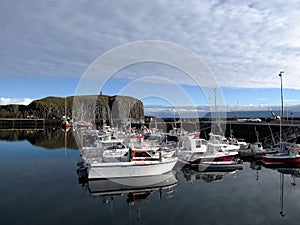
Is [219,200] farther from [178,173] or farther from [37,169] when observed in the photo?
[37,169]

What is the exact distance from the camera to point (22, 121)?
87.9 metres

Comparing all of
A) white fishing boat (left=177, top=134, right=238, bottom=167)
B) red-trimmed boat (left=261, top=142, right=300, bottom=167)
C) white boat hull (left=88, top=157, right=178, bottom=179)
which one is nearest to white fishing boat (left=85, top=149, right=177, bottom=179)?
white boat hull (left=88, top=157, right=178, bottom=179)

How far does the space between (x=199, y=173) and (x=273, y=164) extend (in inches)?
255

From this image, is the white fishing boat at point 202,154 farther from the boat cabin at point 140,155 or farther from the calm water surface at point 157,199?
the boat cabin at point 140,155

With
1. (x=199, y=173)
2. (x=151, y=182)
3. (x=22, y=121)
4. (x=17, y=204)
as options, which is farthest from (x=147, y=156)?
(x=22, y=121)

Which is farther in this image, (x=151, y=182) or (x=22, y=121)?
(x=22, y=121)

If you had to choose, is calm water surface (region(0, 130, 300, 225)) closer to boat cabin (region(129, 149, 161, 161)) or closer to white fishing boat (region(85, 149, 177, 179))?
white fishing boat (region(85, 149, 177, 179))

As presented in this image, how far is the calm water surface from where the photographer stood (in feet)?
34.4

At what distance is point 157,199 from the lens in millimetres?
12875

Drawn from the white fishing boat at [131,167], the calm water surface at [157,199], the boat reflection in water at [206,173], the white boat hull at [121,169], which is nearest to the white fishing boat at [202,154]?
the boat reflection in water at [206,173]

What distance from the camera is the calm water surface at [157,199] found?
10492mm

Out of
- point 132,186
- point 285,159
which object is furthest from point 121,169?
point 285,159

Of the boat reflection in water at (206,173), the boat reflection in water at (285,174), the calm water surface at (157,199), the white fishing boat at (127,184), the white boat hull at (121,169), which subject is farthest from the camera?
the boat reflection in water at (206,173)

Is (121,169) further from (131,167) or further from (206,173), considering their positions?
(206,173)
